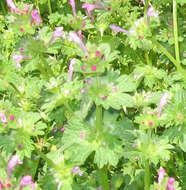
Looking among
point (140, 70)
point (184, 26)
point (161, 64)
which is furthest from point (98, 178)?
point (184, 26)

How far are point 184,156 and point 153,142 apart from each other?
2.76ft

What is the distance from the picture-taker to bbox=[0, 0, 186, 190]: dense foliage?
8.00 ft

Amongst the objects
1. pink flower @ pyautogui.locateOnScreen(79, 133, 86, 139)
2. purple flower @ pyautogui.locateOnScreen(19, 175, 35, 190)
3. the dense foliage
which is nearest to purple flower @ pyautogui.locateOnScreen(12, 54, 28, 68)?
the dense foliage

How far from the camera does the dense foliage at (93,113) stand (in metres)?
2.44

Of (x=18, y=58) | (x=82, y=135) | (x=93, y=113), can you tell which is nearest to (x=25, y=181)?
(x=82, y=135)

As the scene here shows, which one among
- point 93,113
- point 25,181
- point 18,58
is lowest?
point 25,181

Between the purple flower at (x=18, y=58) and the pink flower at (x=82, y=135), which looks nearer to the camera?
the pink flower at (x=82, y=135)

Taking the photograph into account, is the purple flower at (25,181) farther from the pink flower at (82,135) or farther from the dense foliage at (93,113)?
the pink flower at (82,135)

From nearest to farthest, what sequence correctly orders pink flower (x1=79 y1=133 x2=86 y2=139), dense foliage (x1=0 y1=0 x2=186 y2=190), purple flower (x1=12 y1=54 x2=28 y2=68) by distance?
1. dense foliage (x1=0 y1=0 x2=186 y2=190)
2. pink flower (x1=79 y1=133 x2=86 y2=139)
3. purple flower (x1=12 y1=54 x2=28 y2=68)

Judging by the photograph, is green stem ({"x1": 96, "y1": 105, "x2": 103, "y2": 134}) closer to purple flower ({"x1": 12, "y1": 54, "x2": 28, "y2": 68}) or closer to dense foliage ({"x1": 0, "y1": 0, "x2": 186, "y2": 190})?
dense foliage ({"x1": 0, "y1": 0, "x2": 186, "y2": 190})

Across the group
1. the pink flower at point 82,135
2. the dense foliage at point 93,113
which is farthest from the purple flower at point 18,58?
the pink flower at point 82,135

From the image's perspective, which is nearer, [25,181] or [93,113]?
[25,181]

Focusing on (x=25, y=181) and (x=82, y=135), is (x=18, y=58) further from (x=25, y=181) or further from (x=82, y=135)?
(x=25, y=181)

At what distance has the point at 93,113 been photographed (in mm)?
2771
